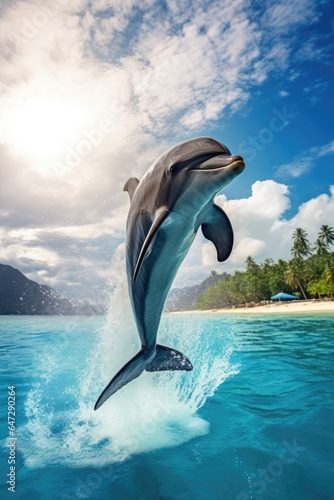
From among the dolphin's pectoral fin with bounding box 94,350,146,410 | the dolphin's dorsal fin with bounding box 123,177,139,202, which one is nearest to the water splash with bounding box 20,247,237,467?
the dolphin's pectoral fin with bounding box 94,350,146,410

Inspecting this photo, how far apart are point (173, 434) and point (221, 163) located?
487 cm

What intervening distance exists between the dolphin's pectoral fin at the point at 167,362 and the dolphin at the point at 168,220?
1.35ft

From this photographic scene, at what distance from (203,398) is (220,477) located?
10.1 ft

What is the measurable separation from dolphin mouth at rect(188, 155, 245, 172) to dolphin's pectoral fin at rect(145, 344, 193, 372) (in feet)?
11.6

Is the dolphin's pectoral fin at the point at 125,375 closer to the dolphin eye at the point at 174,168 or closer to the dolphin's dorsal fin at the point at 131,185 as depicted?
the dolphin's dorsal fin at the point at 131,185

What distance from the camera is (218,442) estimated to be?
5.14 m

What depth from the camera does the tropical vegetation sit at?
193 ft

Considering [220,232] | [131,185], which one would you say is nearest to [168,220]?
[220,232]

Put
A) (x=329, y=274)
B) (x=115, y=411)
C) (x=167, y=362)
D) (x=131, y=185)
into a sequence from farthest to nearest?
1. (x=329, y=274)
2. (x=115, y=411)
3. (x=167, y=362)
4. (x=131, y=185)

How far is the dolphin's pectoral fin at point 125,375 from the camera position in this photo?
15.2 ft

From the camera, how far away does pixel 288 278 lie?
64.1 meters

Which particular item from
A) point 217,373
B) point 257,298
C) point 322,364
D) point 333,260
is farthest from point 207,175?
point 257,298

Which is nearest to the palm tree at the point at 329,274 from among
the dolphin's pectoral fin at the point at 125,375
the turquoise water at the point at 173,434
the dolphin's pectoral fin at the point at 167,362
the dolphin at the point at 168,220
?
the turquoise water at the point at 173,434

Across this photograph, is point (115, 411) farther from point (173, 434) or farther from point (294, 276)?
point (294, 276)
